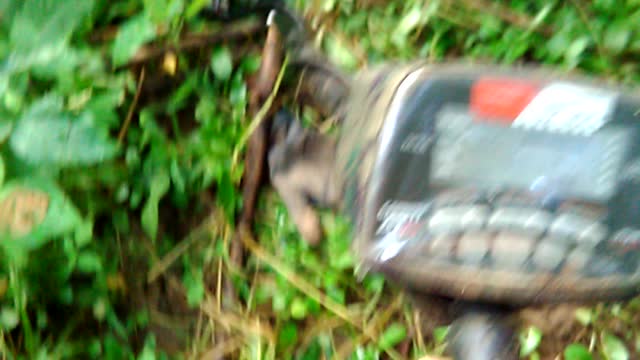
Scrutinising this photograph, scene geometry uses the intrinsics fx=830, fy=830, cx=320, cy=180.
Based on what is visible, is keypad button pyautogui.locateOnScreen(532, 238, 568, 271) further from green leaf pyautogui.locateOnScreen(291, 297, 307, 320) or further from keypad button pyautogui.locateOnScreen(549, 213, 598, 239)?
green leaf pyautogui.locateOnScreen(291, 297, 307, 320)

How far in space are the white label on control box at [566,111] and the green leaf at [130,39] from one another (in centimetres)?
37

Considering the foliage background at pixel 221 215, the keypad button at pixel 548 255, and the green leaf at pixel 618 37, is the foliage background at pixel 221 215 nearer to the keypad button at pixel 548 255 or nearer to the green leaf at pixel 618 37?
the green leaf at pixel 618 37

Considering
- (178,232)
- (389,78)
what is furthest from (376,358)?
(389,78)

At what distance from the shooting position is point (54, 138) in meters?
0.71

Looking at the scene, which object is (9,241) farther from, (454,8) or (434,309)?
(454,8)

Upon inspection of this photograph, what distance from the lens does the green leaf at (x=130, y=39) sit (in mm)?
786

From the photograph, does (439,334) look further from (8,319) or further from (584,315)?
(8,319)

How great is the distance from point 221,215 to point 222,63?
6.3 inches

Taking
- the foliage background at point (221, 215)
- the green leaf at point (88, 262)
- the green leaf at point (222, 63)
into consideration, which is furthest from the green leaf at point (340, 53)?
the green leaf at point (88, 262)

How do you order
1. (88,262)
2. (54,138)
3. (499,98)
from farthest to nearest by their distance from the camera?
1. (88,262)
2. (54,138)
3. (499,98)

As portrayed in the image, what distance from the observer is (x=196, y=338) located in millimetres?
883

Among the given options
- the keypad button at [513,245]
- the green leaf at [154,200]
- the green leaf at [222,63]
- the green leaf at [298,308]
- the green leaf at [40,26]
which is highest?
the green leaf at [40,26]

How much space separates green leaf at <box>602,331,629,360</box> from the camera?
0.88 meters

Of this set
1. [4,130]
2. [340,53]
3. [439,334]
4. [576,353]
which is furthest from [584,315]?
[4,130]
